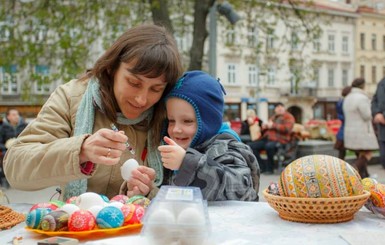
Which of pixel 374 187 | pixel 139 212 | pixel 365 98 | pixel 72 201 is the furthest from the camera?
pixel 365 98

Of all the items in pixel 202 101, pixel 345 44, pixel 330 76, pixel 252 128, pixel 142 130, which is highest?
pixel 345 44

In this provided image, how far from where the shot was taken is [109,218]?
1.33 m

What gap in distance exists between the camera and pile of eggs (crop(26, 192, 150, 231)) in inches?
52.0

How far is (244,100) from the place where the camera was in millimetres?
36562

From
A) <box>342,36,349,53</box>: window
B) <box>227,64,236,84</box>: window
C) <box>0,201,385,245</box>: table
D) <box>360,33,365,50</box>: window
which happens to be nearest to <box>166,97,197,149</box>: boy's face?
<box>0,201,385,245</box>: table

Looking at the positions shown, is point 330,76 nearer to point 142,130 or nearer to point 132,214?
point 142,130

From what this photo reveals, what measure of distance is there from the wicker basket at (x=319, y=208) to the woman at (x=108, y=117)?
Result: 0.51 m

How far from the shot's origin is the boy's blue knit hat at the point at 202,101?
203 centimetres

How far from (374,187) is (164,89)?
86 centimetres

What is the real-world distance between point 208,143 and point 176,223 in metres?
0.91

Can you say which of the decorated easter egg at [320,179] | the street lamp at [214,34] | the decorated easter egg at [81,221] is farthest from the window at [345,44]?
the decorated easter egg at [81,221]

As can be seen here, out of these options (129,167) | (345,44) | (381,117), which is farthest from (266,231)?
(345,44)

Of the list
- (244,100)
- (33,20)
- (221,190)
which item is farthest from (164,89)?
(244,100)

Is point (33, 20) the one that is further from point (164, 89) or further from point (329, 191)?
point (329, 191)
